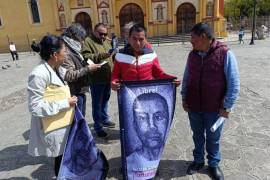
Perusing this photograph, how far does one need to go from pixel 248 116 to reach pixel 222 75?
2.93m

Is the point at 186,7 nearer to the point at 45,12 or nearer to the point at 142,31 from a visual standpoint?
the point at 45,12

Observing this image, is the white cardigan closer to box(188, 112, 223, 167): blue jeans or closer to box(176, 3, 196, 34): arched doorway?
box(188, 112, 223, 167): blue jeans

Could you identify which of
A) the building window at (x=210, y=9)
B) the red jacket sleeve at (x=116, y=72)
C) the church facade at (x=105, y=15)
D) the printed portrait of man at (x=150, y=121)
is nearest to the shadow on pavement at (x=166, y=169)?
the printed portrait of man at (x=150, y=121)

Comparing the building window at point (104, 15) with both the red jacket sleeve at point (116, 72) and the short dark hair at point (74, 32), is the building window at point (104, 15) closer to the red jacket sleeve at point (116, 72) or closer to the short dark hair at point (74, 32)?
the short dark hair at point (74, 32)

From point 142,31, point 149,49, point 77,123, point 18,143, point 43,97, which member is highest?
point 142,31

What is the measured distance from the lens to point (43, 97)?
3.06m

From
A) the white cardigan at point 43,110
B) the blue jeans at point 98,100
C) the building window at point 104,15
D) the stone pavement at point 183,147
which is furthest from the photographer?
the building window at point 104,15

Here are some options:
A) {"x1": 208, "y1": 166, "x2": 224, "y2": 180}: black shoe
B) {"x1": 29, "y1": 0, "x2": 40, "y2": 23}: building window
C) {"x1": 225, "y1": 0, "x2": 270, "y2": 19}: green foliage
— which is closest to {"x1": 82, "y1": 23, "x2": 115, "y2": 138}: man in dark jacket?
{"x1": 208, "y1": 166, "x2": 224, "y2": 180}: black shoe

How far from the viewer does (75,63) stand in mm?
3941

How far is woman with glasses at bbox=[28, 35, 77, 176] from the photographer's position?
118 inches

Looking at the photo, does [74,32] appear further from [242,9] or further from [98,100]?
[242,9]

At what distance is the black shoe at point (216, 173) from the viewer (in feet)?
12.2

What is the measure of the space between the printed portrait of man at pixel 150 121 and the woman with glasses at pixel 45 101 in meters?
0.78

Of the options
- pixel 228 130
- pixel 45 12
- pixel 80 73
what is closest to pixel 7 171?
pixel 80 73
